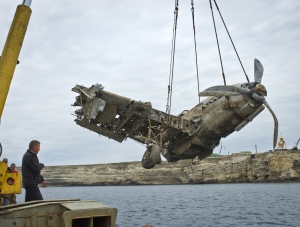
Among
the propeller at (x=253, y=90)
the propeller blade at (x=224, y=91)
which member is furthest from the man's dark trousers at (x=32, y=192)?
the propeller blade at (x=224, y=91)

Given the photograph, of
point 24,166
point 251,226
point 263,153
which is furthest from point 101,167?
point 24,166

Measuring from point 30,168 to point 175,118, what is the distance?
1315 cm

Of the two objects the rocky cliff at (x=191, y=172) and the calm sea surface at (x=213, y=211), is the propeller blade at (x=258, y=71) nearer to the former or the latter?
the calm sea surface at (x=213, y=211)

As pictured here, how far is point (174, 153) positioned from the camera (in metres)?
21.3

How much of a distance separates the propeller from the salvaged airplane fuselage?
0.95ft

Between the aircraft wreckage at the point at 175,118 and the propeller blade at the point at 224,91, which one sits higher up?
the propeller blade at the point at 224,91

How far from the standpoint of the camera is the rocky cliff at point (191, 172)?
295 feet

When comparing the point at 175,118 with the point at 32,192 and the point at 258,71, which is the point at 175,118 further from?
the point at 32,192

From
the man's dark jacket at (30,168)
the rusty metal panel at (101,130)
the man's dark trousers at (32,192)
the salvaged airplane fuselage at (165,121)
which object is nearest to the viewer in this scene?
the man's dark jacket at (30,168)

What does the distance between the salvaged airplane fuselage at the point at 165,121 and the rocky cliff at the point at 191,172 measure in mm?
77398

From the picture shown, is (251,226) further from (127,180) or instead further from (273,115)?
(127,180)

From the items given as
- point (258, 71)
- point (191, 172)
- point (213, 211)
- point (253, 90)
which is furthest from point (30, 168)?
point (191, 172)

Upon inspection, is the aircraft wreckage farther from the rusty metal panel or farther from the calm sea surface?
the calm sea surface

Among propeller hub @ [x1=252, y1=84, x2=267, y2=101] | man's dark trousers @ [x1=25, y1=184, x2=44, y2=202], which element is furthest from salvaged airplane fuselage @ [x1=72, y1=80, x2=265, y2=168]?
man's dark trousers @ [x1=25, y1=184, x2=44, y2=202]
